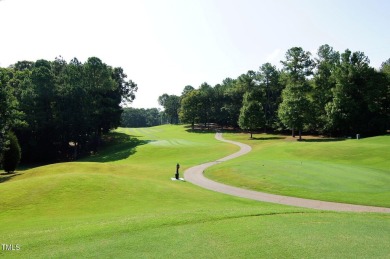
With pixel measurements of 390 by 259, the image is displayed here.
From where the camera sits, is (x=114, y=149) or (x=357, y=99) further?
(x=357, y=99)

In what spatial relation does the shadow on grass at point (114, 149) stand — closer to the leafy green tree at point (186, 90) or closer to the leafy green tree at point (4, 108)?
the leafy green tree at point (4, 108)

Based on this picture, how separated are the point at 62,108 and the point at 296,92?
5229 cm

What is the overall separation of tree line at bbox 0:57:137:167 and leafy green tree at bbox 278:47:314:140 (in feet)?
134

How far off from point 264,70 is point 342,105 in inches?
1301

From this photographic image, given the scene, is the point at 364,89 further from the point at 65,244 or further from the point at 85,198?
the point at 65,244

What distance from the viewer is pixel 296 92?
75562 mm

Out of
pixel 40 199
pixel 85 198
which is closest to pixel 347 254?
pixel 85 198

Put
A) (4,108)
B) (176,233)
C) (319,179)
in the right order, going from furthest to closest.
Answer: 1. (4,108)
2. (319,179)
3. (176,233)

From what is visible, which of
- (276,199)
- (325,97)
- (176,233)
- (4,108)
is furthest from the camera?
(325,97)

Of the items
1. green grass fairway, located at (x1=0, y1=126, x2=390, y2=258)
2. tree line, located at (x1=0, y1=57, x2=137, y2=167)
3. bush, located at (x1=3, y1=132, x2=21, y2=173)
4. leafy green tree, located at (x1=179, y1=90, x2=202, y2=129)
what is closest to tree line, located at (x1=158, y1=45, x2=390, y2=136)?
leafy green tree, located at (x1=179, y1=90, x2=202, y2=129)

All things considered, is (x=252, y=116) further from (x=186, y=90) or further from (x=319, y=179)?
(x=186, y=90)

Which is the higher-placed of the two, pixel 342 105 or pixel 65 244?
pixel 342 105

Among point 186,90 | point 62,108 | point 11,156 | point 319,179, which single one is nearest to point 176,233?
point 319,179

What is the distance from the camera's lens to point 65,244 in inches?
372
